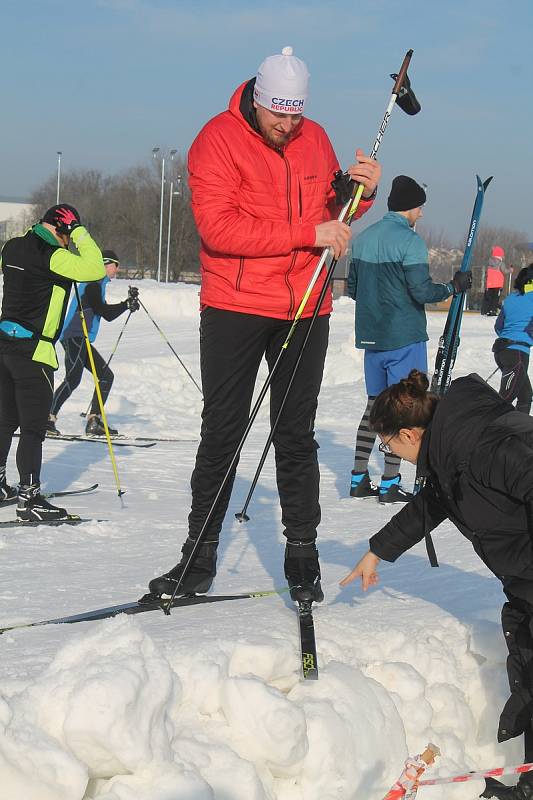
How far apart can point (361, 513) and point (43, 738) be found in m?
3.99

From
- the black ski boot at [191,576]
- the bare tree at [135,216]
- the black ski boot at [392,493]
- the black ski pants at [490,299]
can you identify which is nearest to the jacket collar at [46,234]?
the black ski boot at [191,576]

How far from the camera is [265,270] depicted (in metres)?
3.73

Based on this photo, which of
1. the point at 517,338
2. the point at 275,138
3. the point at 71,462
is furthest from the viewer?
the point at 517,338

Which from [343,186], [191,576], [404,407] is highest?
[343,186]

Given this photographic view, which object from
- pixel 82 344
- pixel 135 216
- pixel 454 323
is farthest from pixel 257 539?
pixel 135 216

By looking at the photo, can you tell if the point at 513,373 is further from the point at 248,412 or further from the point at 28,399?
the point at 248,412

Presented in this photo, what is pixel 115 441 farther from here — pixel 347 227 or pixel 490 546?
pixel 490 546

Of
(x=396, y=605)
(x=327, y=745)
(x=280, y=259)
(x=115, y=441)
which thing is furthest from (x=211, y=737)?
(x=115, y=441)

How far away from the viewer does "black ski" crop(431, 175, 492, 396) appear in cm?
680

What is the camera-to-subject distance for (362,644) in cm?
343

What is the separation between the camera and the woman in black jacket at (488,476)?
2883 millimetres

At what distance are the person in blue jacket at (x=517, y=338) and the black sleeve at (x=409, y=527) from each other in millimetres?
5664

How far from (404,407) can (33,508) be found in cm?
323

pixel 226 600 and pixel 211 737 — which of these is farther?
pixel 226 600
